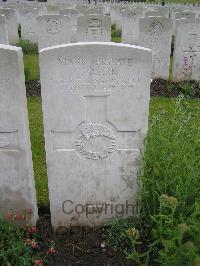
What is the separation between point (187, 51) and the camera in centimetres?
780

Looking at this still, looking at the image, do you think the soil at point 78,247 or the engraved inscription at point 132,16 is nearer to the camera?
the soil at point 78,247

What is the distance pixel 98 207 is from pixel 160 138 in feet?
3.03

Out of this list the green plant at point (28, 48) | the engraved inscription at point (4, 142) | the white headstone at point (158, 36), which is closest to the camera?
the engraved inscription at point (4, 142)

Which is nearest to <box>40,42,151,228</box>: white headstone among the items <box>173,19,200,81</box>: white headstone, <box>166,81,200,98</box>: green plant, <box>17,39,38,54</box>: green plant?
<box>166,81,200,98</box>: green plant

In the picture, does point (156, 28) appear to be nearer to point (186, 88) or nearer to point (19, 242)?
point (186, 88)

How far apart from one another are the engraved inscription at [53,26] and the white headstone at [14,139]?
20.9 ft

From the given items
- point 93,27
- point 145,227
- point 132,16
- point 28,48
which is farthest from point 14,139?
point 132,16

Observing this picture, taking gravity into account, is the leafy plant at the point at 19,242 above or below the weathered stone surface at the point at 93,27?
below

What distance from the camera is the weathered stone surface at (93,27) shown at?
854cm

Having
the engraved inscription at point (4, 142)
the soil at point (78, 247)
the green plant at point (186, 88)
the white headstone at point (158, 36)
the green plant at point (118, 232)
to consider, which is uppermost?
the white headstone at point (158, 36)

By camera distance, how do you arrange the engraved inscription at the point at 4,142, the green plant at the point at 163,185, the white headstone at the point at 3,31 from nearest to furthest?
the green plant at the point at 163,185 → the engraved inscription at the point at 4,142 → the white headstone at the point at 3,31

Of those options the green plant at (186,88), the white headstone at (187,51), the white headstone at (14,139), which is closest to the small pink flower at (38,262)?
the white headstone at (14,139)

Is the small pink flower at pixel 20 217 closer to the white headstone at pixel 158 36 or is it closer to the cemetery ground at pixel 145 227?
the cemetery ground at pixel 145 227

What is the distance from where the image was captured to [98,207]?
356cm
